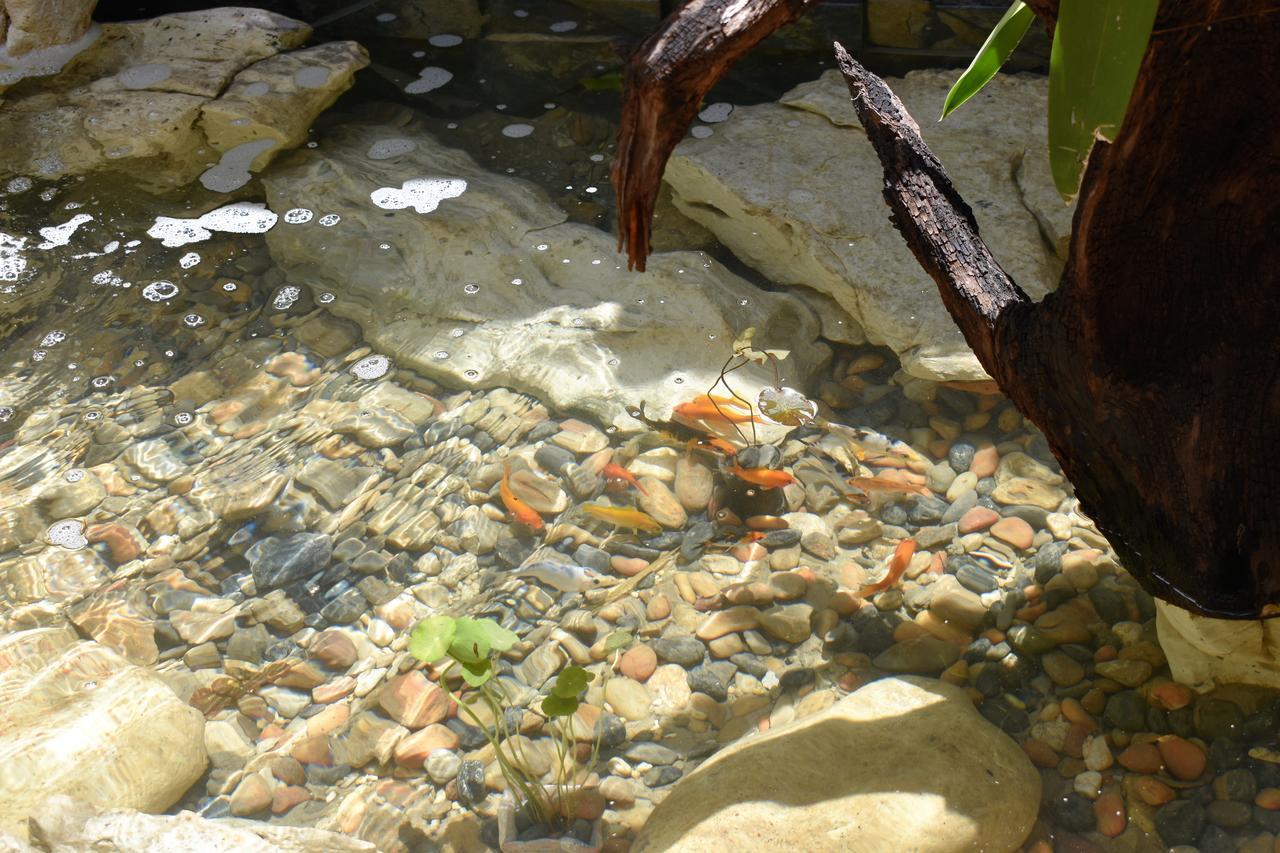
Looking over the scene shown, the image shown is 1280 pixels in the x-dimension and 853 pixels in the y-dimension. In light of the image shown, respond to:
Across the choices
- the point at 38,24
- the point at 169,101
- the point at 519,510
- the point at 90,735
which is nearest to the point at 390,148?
the point at 169,101

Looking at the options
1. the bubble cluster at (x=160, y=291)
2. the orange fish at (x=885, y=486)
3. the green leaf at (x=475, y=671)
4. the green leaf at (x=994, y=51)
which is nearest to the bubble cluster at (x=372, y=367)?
the bubble cluster at (x=160, y=291)

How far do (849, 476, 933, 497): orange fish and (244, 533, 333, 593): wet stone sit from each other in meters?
1.31

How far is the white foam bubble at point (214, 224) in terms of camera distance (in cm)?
344

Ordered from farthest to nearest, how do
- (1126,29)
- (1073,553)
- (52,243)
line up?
(52,243), (1073,553), (1126,29)

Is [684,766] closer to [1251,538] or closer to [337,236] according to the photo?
[1251,538]

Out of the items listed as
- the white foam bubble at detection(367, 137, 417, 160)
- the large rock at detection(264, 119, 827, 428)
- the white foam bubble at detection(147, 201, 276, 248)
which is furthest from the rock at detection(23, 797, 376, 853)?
the white foam bubble at detection(367, 137, 417, 160)

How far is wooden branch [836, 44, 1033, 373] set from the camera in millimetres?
1893

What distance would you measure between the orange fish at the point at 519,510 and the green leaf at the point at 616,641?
0.39 meters

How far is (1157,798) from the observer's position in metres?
1.95

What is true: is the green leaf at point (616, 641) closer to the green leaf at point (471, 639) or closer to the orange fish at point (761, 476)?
the green leaf at point (471, 639)

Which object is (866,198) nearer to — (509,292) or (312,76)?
(509,292)

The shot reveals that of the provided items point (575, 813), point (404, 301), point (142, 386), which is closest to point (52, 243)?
point (142, 386)

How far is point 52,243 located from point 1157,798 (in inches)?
136

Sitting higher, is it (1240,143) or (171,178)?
(1240,143)
